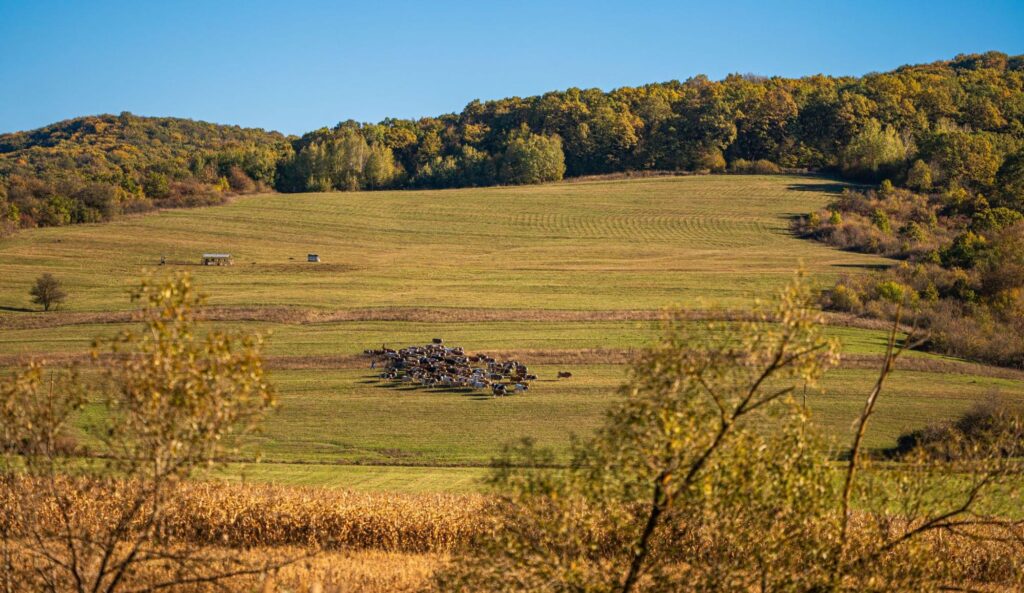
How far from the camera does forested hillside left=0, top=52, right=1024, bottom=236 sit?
125m

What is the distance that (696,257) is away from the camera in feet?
316

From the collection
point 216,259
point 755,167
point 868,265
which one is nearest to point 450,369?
point 216,259

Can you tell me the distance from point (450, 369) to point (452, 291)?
26507mm

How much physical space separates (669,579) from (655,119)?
469ft

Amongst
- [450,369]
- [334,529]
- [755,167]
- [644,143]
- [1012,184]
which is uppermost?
[644,143]

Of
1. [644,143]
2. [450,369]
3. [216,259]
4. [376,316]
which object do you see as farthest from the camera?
[644,143]

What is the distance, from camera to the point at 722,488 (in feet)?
41.3

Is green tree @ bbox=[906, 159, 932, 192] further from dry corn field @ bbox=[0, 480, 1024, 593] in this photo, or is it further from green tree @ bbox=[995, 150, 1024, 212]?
dry corn field @ bbox=[0, 480, 1024, 593]

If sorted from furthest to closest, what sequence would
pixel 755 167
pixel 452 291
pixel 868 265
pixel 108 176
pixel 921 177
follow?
pixel 755 167, pixel 108 176, pixel 921 177, pixel 868 265, pixel 452 291

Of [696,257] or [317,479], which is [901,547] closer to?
[317,479]

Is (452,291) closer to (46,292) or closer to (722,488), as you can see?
(46,292)

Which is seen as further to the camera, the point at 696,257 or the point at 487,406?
the point at 696,257

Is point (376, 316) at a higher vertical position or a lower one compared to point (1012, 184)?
lower

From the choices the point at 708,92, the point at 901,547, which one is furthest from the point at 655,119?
the point at 901,547
